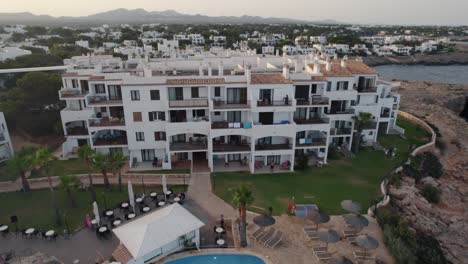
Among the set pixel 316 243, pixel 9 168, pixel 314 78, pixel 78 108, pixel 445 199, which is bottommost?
pixel 445 199

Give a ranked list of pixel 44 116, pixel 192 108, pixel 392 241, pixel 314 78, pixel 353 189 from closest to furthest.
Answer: pixel 392 241 → pixel 353 189 → pixel 192 108 → pixel 314 78 → pixel 44 116

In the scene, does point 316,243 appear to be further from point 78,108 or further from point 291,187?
point 78,108

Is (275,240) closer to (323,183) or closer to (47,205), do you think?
(323,183)

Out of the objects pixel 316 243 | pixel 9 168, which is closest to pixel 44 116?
pixel 9 168

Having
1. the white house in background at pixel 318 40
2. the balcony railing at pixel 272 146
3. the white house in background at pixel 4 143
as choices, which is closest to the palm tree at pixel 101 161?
the balcony railing at pixel 272 146

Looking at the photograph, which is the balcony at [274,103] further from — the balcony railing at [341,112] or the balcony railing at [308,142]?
the balcony railing at [341,112]
